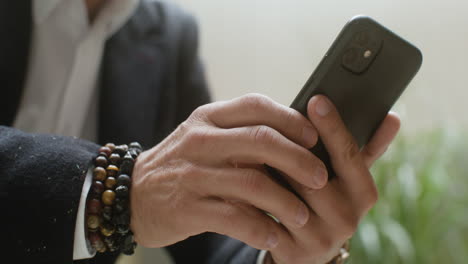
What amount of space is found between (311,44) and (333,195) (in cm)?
97

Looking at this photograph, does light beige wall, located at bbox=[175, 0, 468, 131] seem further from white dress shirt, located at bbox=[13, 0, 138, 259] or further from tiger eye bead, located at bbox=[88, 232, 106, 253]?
tiger eye bead, located at bbox=[88, 232, 106, 253]

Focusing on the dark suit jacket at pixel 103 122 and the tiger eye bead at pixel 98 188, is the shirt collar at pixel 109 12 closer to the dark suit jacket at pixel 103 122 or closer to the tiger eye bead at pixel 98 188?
the dark suit jacket at pixel 103 122

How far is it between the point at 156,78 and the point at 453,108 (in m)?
0.96

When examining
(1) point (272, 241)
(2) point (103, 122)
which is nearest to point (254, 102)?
(1) point (272, 241)

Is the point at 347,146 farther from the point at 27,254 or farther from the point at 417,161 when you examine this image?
the point at 417,161

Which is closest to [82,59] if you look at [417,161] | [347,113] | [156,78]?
[156,78]

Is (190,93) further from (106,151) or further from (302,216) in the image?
(302,216)

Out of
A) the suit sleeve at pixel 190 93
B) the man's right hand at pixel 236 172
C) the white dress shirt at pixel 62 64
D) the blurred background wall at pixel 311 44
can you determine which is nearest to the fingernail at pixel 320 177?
the man's right hand at pixel 236 172

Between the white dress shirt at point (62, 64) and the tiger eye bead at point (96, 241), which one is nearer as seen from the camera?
the tiger eye bead at point (96, 241)

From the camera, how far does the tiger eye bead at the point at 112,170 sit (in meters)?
0.43

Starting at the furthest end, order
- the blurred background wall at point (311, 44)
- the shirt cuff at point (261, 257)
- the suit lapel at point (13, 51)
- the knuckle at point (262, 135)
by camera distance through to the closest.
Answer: the blurred background wall at point (311, 44) < the suit lapel at point (13, 51) < the shirt cuff at point (261, 257) < the knuckle at point (262, 135)

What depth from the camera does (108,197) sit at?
41cm

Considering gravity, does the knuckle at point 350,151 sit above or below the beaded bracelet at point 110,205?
above

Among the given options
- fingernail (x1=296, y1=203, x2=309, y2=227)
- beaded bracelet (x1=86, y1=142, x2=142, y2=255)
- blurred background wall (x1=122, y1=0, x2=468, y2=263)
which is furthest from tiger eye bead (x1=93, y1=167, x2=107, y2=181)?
blurred background wall (x1=122, y1=0, x2=468, y2=263)
